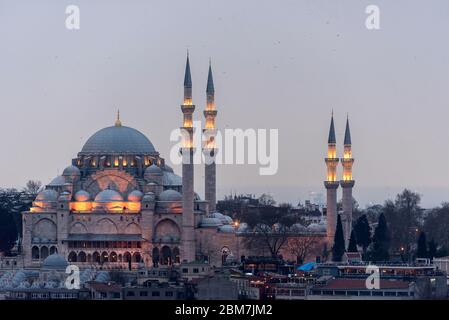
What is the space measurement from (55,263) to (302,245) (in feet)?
22.0

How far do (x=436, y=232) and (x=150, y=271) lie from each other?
14300 millimetres

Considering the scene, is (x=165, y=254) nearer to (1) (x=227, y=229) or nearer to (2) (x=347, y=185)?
(1) (x=227, y=229)

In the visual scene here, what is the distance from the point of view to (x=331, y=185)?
39.3 m

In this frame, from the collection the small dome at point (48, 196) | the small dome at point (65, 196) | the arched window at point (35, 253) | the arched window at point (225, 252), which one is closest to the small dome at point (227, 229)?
the arched window at point (225, 252)

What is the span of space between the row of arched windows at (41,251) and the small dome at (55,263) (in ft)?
7.65

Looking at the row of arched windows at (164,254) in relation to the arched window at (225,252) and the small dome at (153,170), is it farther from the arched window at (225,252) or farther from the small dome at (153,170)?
the small dome at (153,170)

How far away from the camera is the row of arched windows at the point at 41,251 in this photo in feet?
125

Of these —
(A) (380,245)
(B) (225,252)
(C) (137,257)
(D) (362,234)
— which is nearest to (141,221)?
(C) (137,257)

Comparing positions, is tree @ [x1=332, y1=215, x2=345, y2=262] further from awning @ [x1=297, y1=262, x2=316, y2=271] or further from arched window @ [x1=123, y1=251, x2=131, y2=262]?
arched window @ [x1=123, y1=251, x2=131, y2=262]

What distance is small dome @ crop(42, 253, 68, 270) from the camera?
35031mm

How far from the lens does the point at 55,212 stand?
38.3 metres

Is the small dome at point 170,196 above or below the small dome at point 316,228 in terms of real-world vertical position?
above

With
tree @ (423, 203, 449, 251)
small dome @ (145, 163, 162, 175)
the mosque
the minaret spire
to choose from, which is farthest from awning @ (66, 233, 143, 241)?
tree @ (423, 203, 449, 251)
